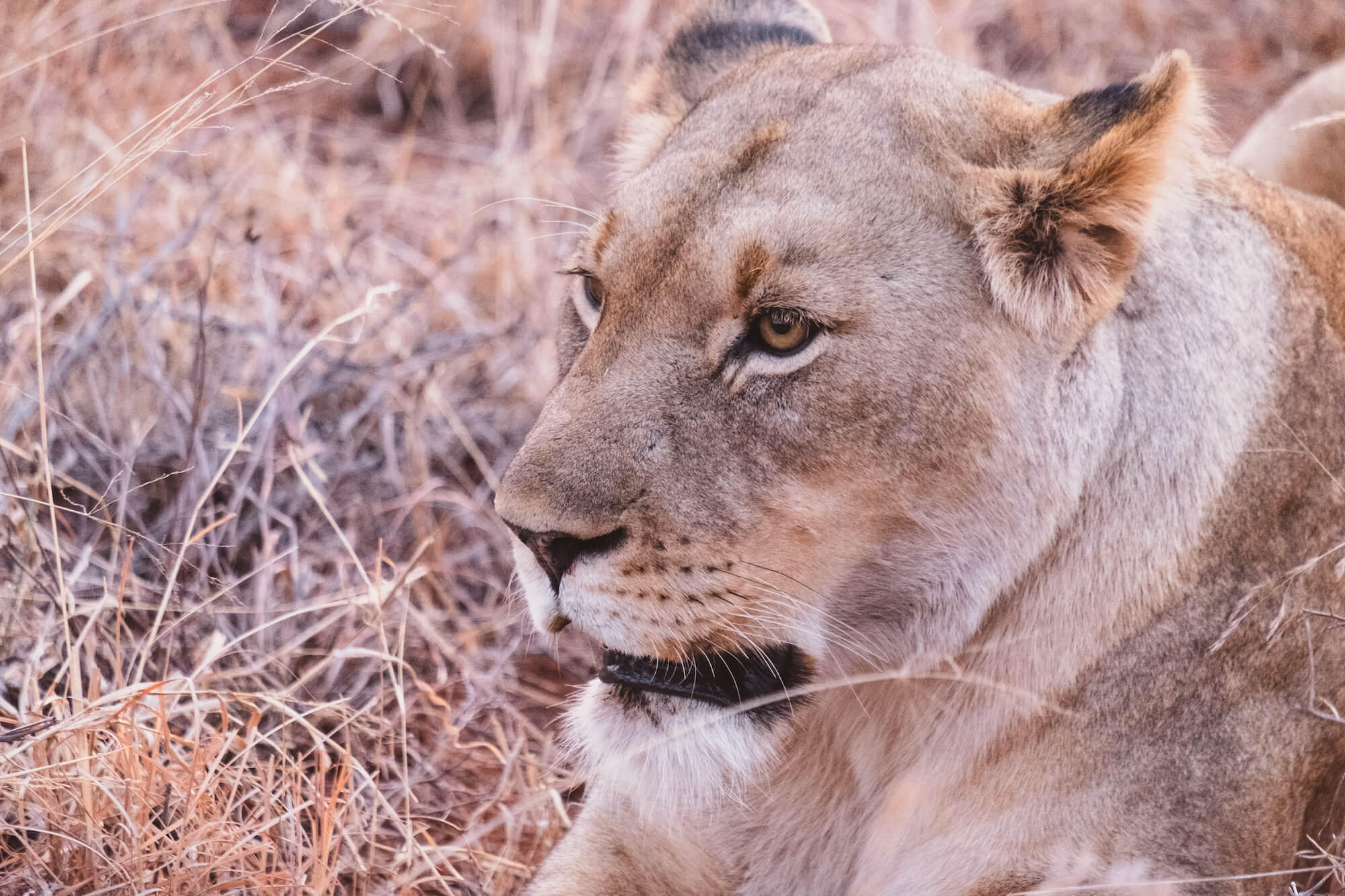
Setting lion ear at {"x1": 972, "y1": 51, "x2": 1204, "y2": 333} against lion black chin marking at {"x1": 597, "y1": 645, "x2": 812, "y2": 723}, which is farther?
lion black chin marking at {"x1": 597, "y1": 645, "x2": 812, "y2": 723}

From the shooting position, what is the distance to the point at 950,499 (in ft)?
6.90

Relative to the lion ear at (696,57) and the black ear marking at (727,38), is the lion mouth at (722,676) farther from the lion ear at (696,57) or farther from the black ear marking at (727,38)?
the black ear marking at (727,38)

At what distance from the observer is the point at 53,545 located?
9.73 feet

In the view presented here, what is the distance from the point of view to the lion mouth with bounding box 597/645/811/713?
221 centimetres

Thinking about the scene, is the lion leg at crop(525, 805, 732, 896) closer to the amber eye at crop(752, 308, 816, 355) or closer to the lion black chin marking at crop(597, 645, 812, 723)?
the lion black chin marking at crop(597, 645, 812, 723)

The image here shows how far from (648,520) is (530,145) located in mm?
4240

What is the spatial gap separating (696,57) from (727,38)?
8 centimetres

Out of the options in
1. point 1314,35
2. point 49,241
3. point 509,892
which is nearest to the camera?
point 509,892

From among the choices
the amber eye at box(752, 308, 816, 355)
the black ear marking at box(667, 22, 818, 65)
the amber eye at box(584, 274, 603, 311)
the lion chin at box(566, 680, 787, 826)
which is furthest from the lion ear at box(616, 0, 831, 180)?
the lion chin at box(566, 680, 787, 826)

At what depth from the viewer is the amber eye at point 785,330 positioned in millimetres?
2096

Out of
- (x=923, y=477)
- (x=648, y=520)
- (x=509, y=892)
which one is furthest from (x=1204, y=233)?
(x=509, y=892)

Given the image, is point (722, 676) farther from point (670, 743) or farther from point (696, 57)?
point (696, 57)

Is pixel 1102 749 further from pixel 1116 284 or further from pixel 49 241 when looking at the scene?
pixel 49 241

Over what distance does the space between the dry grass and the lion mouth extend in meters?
0.57
